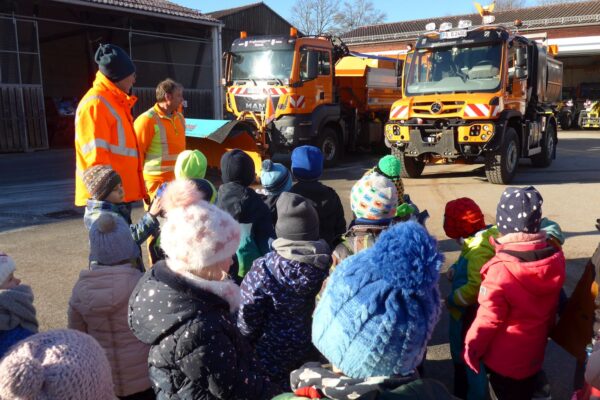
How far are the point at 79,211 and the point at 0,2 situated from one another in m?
11.1

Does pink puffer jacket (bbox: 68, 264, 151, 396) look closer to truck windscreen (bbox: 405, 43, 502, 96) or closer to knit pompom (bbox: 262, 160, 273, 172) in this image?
knit pompom (bbox: 262, 160, 273, 172)

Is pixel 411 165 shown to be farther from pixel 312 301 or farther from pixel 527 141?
pixel 312 301

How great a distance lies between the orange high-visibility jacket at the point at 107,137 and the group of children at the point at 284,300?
1.16ft

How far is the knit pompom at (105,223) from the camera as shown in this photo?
8.52 ft

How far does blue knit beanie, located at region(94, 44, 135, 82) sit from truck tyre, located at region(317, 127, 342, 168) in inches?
347

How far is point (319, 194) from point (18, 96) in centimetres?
1569

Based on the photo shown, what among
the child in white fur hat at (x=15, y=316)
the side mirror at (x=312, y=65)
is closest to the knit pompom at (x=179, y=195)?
the child in white fur hat at (x=15, y=316)

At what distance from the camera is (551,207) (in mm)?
8188

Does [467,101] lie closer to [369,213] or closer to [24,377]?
[369,213]

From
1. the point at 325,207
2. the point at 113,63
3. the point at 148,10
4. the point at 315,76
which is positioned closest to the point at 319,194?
the point at 325,207

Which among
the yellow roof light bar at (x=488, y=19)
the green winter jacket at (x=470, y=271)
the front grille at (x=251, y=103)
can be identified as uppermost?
the yellow roof light bar at (x=488, y=19)

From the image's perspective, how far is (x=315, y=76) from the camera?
1209 cm

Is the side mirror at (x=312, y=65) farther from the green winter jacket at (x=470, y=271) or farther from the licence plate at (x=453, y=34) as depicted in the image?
the green winter jacket at (x=470, y=271)

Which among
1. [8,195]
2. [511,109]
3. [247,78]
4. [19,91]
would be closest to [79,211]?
[8,195]
